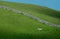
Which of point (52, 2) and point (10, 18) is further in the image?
point (52, 2)

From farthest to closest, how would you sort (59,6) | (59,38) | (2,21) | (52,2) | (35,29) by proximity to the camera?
(52,2)
(59,6)
(2,21)
(35,29)
(59,38)

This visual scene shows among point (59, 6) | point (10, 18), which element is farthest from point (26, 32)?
point (59, 6)

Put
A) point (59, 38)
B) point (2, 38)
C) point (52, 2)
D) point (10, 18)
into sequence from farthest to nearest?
point (52, 2), point (10, 18), point (59, 38), point (2, 38)

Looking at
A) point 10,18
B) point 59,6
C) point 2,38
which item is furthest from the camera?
point 59,6

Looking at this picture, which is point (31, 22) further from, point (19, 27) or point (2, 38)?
point (2, 38)

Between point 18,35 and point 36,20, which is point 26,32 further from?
point 36,20

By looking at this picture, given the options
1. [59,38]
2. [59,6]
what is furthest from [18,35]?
[59,6]

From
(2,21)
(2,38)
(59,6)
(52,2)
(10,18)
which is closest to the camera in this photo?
(2,38)

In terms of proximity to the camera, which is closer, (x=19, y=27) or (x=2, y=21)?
(x=19, y=27)
